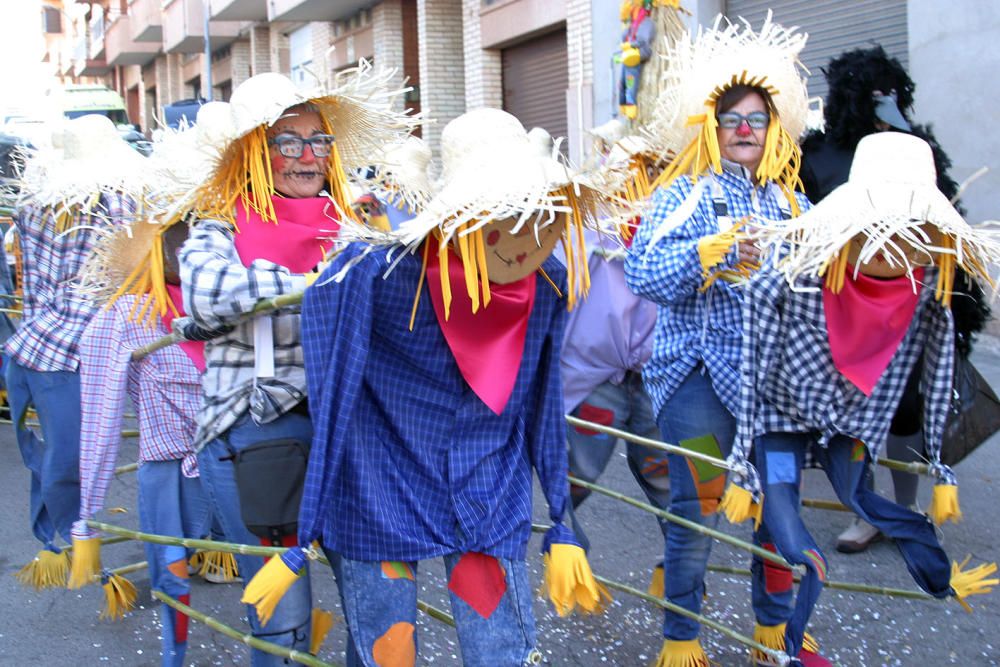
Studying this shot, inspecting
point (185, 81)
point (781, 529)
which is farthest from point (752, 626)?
point (185, 81)

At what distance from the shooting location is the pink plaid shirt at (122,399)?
3.80 meters

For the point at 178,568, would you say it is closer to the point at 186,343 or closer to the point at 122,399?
the point at 122,399

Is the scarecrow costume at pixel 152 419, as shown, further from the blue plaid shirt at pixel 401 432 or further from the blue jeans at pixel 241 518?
the blue plaid shirt at pixel 401 432

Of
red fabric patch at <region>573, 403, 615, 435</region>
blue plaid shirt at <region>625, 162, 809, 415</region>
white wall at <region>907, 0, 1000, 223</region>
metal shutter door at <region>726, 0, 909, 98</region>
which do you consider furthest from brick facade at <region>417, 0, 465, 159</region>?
blue plaid shirt at <region>625, 162, 809, 415</region>

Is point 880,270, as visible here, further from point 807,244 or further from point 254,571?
point 254,571

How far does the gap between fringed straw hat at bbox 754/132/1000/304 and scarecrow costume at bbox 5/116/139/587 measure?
2.72 metres

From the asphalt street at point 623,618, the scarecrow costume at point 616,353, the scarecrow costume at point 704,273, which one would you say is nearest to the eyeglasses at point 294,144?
the scarecrow costume at point 704,273

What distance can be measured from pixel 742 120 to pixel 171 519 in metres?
2.36

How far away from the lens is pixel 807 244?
118 inches

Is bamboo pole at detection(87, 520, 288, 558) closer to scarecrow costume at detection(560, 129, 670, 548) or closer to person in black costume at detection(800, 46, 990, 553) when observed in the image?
A: scarecrow costume at detection(560, 129, 670, 548)

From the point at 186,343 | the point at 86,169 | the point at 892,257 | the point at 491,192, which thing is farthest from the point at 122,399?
the point at 892,257

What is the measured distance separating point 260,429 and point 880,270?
1.75 m

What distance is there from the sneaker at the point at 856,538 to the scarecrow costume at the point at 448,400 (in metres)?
2.56

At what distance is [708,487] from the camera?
3.56 meters
